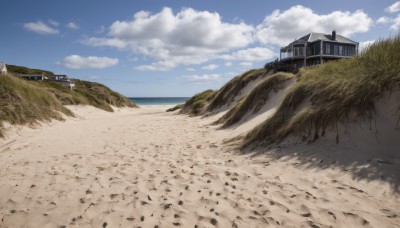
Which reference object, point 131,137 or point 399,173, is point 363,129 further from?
point 131,137

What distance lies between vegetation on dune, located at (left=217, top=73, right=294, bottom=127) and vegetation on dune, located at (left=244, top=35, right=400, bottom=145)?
467cm

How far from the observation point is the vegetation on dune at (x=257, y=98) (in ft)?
43.7

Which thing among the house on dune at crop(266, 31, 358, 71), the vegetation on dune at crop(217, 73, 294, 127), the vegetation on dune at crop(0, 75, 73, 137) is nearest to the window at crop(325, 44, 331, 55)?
the house on dune at crop(266, 31, 358, 71)

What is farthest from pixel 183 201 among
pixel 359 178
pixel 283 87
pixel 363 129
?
pixel 283 87

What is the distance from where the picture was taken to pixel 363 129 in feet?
19.5

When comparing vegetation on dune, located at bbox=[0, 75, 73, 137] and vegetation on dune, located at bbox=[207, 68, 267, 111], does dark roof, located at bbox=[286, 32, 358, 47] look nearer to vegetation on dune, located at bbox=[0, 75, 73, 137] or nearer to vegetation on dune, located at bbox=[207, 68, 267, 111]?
vegetation on dune, located at bbox=[207, 68, 267, 111]

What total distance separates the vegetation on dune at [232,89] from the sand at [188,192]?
1500 centimetres

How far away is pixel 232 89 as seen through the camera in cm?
2312

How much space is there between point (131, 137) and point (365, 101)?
844cm

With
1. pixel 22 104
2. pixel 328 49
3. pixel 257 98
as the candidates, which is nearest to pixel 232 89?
pixel 257 98

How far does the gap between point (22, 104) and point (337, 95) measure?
14817 mm

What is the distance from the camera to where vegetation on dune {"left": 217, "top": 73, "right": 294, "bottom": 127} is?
13.3 meters

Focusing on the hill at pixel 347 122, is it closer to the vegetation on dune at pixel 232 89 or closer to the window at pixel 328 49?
the vegetation on dune at pixel 232 89

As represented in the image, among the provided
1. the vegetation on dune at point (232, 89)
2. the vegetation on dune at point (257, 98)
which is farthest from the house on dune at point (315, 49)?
the vegetation on dune at point (257, 98)
